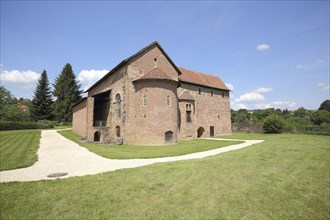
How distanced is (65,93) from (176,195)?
196ft

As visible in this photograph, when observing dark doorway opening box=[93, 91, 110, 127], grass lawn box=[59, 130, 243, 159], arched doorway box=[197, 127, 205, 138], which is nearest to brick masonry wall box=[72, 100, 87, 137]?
dark doorway opening box=[93, 91, 110, 127]

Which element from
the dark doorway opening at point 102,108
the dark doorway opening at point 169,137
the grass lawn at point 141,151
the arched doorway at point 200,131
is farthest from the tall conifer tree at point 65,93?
the dark doorway opening at point 169,137

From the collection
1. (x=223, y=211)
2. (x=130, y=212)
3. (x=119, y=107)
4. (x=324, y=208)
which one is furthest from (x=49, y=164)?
(x=119, y=107)

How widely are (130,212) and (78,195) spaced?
6.46ft

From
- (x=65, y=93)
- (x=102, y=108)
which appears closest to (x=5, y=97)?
(x=65, y=93)

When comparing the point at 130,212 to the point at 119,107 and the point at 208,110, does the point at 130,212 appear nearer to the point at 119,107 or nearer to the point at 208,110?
the point at 119,107

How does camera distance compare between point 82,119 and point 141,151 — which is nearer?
point 141,151

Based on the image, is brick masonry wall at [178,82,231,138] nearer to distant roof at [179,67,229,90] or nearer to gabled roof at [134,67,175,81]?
distant roof at [179,67,229,90]

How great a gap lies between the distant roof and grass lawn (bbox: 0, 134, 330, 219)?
2163 cm

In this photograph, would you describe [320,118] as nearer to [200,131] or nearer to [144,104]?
[200,131]

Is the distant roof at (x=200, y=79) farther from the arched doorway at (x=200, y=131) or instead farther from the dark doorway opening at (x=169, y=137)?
the dark doorway opening at (x=169, y=137)

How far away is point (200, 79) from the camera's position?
33.6m

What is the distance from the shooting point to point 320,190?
22.4 feet

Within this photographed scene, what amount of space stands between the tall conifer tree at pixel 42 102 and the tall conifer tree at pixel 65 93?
5.99 ft
